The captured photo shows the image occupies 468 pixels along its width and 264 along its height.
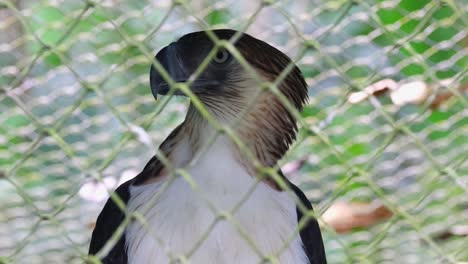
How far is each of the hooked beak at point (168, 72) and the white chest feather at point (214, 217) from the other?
23cm

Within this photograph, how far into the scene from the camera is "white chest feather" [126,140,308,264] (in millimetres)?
2213

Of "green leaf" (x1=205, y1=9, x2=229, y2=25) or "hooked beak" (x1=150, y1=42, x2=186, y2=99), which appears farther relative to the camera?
"green leaf" (x1=205, y1=9, x2=229, y2=25)

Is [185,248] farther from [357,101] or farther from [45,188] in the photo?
[45,188]

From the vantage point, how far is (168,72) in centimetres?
217

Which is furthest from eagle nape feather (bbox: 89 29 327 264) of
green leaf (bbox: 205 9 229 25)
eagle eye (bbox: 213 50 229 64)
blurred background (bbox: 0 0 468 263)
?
green leaf (bbox: 205 9 229 25)

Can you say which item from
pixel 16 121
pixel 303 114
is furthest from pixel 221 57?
pixel 16 121

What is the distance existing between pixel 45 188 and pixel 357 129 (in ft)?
4.03

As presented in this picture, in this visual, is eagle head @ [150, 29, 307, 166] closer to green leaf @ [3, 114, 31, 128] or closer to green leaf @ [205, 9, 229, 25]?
green leaf @ [205, 9, 229, 25]

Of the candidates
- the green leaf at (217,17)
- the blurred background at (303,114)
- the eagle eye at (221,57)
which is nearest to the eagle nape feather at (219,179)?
the eagle eye at (221,57)

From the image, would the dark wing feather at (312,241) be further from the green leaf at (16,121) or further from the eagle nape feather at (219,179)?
the green leaf at (16,121)

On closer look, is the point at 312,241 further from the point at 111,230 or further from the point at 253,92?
the point at 111,230

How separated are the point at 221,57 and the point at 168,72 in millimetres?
256

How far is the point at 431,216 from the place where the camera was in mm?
3254

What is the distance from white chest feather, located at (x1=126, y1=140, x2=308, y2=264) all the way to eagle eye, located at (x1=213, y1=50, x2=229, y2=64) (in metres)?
0.23
